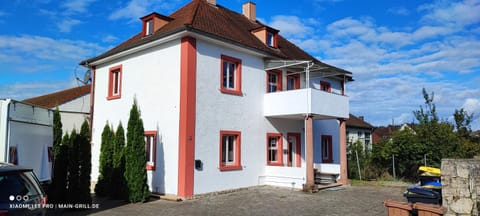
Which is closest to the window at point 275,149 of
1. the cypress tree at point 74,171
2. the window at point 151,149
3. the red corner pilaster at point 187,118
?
the red corner pilaster at point 187,118

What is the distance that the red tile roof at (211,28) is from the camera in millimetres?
13227

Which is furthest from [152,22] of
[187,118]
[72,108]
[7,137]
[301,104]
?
[72,108]

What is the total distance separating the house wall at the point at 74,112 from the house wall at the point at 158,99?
828 centimetres

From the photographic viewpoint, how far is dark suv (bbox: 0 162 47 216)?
4692 mm

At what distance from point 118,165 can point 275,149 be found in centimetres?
701

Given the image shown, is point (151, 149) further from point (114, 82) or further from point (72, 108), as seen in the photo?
point (72, 108)

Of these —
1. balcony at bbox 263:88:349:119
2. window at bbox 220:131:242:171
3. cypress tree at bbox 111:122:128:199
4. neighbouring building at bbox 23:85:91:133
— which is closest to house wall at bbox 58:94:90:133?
neighbouring building at bbox 23:85:91:133

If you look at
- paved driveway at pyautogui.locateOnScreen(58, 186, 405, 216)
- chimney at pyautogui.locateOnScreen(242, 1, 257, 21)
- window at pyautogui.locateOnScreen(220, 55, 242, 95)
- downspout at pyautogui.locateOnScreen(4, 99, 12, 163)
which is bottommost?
paved driveway at pyautogui.locateOnScreen(58, 186, 405, 216)

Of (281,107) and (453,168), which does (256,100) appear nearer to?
(281,107)

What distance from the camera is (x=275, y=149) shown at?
16.3 m

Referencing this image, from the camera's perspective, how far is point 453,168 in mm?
7613

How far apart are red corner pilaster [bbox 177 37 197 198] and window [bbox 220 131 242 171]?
64.2 inches

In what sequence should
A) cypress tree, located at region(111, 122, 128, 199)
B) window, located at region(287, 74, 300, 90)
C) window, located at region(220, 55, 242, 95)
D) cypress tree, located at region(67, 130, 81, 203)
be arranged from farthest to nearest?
window, located at region(287, 74, 300, 90), window, located at region(220, 55, 242, 95), cypress tree, located at region(111, 122, 128, 199), cypress tree, located at region(67, 130, 81, 203)

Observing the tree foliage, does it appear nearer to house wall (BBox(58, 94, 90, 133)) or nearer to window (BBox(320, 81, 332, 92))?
window (BBox(320, 81, 332, 92))
